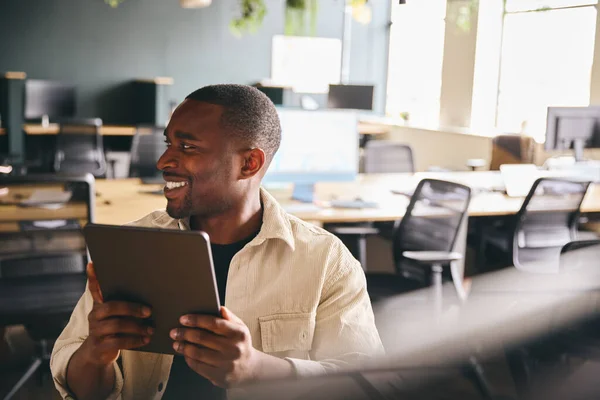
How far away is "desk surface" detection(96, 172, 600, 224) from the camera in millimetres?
3209

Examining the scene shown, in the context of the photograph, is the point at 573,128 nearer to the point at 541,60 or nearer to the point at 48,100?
the point at 541,60

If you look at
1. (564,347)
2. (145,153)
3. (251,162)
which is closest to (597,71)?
(145,153)

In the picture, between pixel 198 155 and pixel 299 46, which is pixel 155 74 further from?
pixel 198 155

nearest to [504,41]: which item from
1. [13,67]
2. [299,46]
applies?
[299,46]

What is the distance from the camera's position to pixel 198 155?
1412 millimetres

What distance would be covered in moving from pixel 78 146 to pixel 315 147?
3.99 metres

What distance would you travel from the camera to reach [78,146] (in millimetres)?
6645

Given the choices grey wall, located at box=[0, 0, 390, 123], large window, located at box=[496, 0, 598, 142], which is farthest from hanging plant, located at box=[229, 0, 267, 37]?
grey wall, located at box=[0, 0, 390, 123]

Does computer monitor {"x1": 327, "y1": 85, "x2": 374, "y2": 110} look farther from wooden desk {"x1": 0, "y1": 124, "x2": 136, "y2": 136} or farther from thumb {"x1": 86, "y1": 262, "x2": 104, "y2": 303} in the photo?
thumb {"x1": 86, "y1": 262, "x2": 104, "y2": 303}

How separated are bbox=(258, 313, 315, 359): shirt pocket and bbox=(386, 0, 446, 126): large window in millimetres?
7509

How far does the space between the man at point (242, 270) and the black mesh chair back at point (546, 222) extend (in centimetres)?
220

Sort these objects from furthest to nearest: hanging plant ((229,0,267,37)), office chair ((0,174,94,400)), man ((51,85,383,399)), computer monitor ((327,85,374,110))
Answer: computer monitor ((327,85,374,110)) → office chair ((0,174,94,400)) → hanging plant ((229,0,267,37)) → man ((51,85,383,399))

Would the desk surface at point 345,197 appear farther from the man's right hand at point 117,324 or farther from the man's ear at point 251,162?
the man's right hand at point 117,324

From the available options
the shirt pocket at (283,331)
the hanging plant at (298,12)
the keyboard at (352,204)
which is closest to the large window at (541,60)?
the keyboard at (352,204)
